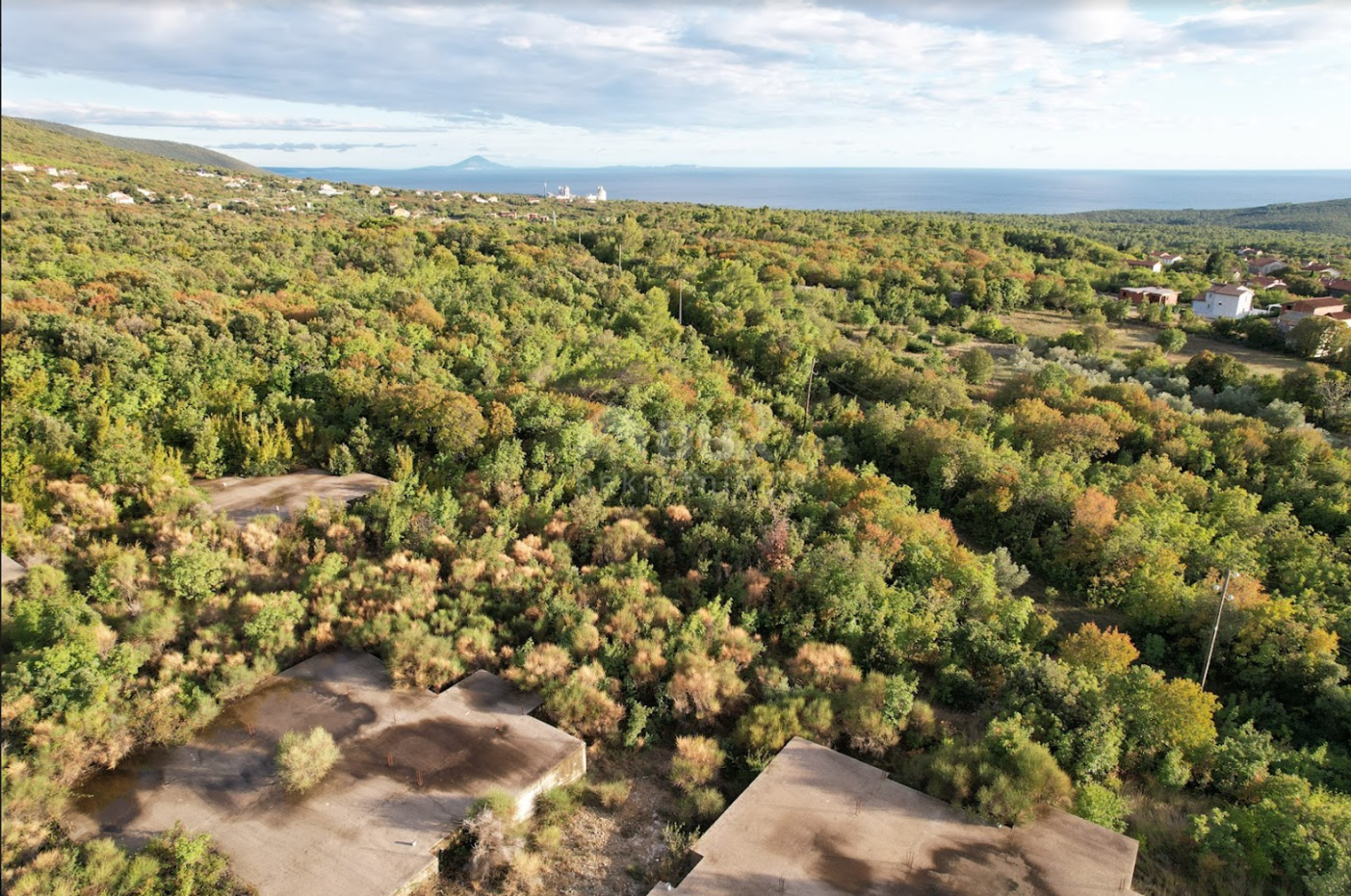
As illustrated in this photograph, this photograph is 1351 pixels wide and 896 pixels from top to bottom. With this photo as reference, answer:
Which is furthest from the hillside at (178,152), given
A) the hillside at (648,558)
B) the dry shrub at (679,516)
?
the dry shrub at (679,516)

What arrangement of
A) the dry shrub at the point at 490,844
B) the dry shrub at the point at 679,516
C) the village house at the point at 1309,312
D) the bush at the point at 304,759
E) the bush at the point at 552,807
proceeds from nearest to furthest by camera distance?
the dry shrub at the point at 490,844, the bush at the point at 304,759, the bush at the point at 552,807, the dry shrub at the point at 679,516, the village house at the point at 1309,312

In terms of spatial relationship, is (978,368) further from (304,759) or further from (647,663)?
(304,759)

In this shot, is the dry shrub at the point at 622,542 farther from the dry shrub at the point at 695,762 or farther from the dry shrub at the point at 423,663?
the dry shrub at the point at 695,762

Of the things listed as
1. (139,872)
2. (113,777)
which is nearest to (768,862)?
(139,872)

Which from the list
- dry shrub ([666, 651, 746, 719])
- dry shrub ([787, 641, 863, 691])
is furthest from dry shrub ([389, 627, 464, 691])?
dry shrub ([787, 641, 863, 691])

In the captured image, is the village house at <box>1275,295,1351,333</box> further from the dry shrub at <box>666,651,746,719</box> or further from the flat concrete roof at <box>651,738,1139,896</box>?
the dry shrub at <box>666,651,746,719</box>
